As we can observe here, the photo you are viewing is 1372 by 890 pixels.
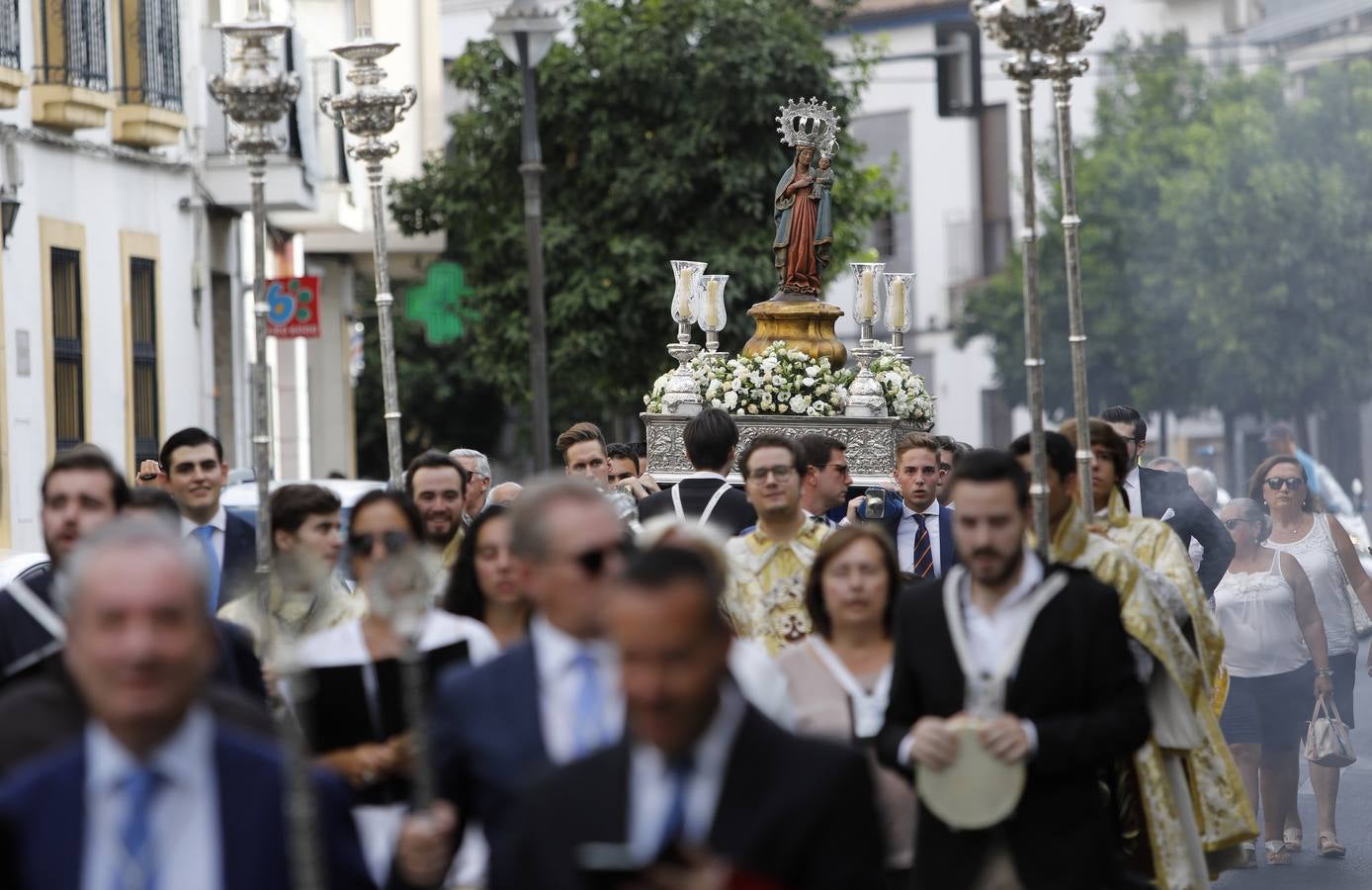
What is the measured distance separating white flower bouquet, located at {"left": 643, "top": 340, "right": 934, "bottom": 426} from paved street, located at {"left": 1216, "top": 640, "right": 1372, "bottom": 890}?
3430 mm

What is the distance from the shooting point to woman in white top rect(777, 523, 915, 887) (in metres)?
6.25

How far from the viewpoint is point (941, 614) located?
5781 mm

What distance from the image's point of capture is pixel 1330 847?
11141 millimetres

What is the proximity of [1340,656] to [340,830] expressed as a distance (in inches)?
350

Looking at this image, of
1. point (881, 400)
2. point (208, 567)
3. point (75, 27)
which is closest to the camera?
point (208, 567)

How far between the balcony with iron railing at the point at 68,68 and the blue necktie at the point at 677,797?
55.9 feet

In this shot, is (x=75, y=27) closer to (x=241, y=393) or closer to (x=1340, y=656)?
(x=241, y=393)

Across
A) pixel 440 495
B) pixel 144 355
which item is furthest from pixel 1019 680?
pixel 144 355

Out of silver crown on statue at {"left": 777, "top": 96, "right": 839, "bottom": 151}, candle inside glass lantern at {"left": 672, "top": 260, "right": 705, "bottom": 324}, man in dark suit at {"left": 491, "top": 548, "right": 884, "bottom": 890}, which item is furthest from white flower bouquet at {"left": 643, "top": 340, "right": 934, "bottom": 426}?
man in dark suit at {"left": 491, "top": 548, "right": 884, "bottom": 890}

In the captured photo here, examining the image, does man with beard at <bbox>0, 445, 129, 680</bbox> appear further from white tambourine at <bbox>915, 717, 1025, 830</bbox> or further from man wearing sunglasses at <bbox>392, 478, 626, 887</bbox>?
white tambourine at <bbox>915, 717, 1025, 830</bbox>

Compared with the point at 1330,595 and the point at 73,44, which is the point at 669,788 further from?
the point at 73,44

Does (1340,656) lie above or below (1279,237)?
below

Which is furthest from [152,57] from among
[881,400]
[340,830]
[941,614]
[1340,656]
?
[340,830]

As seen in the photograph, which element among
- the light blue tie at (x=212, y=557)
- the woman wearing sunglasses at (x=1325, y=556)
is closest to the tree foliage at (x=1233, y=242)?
the woman wearing sunglasses at (x=1325, y=556)
